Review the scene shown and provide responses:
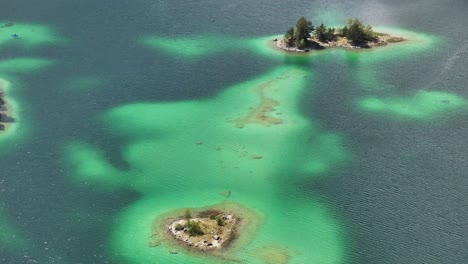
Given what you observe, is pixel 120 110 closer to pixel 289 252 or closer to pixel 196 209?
pixel 196 209

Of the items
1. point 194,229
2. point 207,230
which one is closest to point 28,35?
point 194,229

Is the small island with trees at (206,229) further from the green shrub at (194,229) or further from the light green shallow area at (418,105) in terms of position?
the light green shallow area at (418,105)

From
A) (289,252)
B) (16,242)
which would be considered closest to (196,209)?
(289,252)

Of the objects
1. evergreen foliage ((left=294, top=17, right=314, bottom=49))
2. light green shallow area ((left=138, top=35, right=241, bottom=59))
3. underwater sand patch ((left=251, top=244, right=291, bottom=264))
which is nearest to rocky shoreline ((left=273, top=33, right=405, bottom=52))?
evergreen foliage ((left=294, top=17, right=314, bottom=49))

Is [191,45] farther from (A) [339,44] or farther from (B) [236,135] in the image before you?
(B) [236,135]

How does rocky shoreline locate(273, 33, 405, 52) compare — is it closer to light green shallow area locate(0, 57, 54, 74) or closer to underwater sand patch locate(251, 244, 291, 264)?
light green shallow area locate(0, 57, 54, 74)

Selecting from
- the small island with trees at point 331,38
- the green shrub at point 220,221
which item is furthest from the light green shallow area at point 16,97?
the small island with trees at point 331,38
